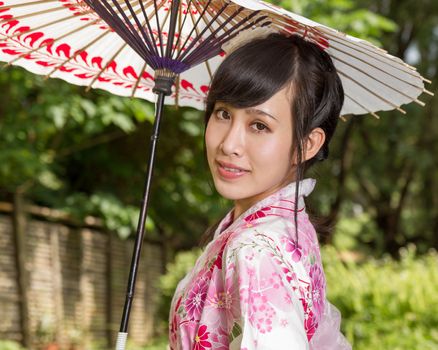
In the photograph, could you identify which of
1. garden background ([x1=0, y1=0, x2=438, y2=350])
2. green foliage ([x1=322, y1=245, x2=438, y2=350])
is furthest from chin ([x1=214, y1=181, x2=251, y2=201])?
green foliage ([x1=322, y1=245, x2=438, y2=350])

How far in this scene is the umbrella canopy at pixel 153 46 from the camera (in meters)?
2.46

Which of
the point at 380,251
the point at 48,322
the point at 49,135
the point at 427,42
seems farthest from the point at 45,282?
the point at 427,42

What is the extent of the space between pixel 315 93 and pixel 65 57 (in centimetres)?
116

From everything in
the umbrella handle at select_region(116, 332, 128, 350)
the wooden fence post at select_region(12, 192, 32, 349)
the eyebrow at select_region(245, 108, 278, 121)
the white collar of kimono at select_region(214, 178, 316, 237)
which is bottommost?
the umbrella handle at select_region(116, 332, 128, 350)

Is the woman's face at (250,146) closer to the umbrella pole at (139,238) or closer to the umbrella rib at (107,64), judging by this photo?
the umbrella pole at (139,238)

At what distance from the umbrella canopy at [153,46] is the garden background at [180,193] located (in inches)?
12.9

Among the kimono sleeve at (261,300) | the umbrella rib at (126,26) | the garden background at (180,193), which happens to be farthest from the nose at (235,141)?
the umbrella rib at (126,26)

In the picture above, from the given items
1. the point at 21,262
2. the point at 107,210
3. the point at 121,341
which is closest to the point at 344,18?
the point at 107,210

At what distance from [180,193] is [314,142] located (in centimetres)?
1025

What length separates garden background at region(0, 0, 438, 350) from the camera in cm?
598

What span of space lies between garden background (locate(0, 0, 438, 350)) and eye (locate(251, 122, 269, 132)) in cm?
36

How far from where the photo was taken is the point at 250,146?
2.11 meters

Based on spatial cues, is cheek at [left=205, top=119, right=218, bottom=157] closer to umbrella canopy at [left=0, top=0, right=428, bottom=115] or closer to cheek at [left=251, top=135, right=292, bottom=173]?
cheek at [left=251, top=135, right=292, bottom=173]

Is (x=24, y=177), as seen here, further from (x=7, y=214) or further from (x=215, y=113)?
(x=215, y=113)
